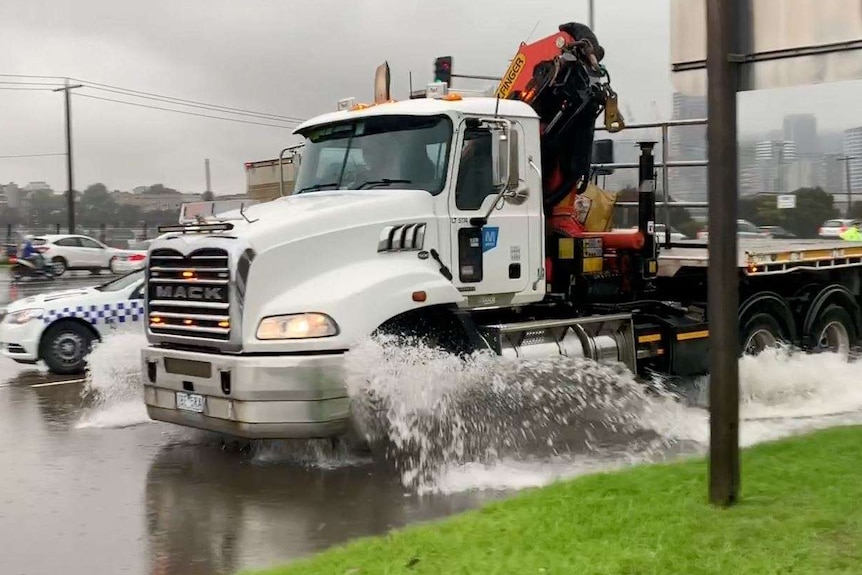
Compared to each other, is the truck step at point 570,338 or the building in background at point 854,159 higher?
the building in background at point 854,159

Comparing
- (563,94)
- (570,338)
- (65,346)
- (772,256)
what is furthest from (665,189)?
(65,346)

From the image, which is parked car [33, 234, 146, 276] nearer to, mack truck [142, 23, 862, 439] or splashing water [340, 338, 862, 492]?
mack truck [142, 23, 862, 439]

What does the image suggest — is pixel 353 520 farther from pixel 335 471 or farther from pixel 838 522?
pixel 838 522

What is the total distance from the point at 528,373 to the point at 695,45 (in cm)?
339

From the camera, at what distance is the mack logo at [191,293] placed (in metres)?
7.32

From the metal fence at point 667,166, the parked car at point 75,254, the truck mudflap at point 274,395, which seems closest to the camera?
the truck mudflap at point 274,395

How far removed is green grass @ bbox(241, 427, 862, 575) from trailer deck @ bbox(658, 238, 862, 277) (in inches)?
177

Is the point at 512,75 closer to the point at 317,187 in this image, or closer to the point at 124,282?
the point at 317,187

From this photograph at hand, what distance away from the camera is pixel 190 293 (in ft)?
24.9

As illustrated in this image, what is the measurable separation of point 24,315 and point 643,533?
32.5 ft

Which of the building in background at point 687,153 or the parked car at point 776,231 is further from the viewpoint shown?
the parked car at point 776,231

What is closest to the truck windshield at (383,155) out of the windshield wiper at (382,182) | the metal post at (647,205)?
the windshield wiper at (382,182)

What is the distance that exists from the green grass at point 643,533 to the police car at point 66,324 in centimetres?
812

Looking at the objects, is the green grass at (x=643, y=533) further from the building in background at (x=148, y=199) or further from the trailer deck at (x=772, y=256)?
the building in background at (x=148, y=199)
